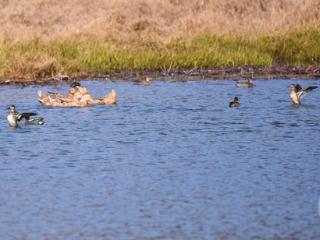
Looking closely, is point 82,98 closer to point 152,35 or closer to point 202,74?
point 202,74

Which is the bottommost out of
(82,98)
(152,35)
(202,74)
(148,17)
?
(202,74)

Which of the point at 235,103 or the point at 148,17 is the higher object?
the point at 148,17

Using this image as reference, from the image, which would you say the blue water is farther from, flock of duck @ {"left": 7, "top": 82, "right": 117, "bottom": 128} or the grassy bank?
the grassy bank

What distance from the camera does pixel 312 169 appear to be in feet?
49.3

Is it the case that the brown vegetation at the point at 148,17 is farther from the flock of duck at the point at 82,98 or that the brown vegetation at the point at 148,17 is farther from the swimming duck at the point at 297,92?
the swimming duck at the point at 297,92

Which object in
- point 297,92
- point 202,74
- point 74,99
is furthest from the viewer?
point 202,74

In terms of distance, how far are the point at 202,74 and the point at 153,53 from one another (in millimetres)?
1905

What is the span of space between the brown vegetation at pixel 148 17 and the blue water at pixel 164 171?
32.8ft

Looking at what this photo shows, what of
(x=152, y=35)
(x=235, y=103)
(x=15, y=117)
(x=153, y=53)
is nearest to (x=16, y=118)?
(x=15, y=117)

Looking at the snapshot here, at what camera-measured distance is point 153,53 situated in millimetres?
30594

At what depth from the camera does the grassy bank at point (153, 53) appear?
2790cm

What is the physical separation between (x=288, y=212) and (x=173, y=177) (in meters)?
2.62

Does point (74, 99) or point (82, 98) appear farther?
point (82, 98)

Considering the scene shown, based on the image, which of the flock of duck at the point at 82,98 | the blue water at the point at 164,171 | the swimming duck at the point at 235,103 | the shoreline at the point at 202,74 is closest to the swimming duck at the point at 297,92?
the flock of duck at the point at 82,98
